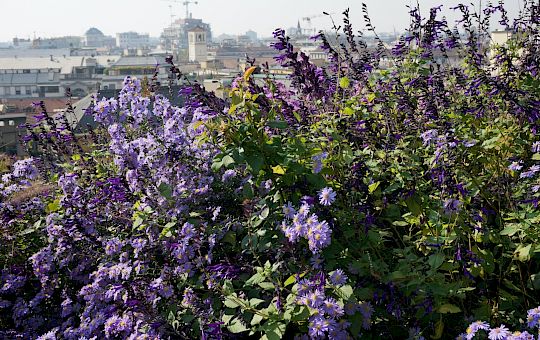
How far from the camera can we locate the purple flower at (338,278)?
178 centimetres

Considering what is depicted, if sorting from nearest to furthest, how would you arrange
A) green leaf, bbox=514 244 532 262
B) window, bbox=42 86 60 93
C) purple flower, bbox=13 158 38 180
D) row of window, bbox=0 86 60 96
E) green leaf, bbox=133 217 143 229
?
green leaf, bbox=514 244 532 262, green leaf, bbox=133 217 143 229, purple flower, bbox=13 158 38 180, window, bbox=42 86 60 93, row of window, bbox=0 86 60 96

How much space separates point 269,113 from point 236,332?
75 centimetres

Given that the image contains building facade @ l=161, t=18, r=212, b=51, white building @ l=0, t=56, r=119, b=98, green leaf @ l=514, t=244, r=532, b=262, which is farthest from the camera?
building facade @ l=161, t=18, r=212, b=51

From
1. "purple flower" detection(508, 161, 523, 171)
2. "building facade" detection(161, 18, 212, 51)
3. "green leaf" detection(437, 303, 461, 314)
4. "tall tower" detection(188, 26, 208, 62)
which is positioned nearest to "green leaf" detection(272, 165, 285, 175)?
"green leaf" detection(437, 303, 461, 314)

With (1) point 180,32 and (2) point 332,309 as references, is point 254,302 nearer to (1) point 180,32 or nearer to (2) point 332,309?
(2) point 332,309

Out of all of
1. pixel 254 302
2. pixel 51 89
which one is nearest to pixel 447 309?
pixel 254 302

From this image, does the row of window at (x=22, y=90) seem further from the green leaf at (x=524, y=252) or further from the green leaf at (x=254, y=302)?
the green leaf at (x=524, y=252)

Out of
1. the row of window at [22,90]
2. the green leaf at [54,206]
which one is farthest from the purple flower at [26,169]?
the row of window at [22,90]

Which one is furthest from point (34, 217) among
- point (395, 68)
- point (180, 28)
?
point (180, 28)

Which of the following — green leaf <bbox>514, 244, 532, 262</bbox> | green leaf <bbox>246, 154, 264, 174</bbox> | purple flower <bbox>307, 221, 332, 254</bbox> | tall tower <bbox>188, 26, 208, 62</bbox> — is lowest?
green leaf <bbox>514, 244, 532, 262</bbox>

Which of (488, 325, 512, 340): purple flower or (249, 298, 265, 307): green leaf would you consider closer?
(488, 325, 512, 340): purple flower

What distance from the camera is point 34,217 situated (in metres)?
2.96

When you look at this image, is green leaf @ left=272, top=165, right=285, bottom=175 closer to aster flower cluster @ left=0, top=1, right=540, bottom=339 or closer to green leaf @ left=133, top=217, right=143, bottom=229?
aster flower cluster @ left=0, top=1, right=540, bottom=339

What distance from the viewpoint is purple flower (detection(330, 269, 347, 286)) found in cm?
178
